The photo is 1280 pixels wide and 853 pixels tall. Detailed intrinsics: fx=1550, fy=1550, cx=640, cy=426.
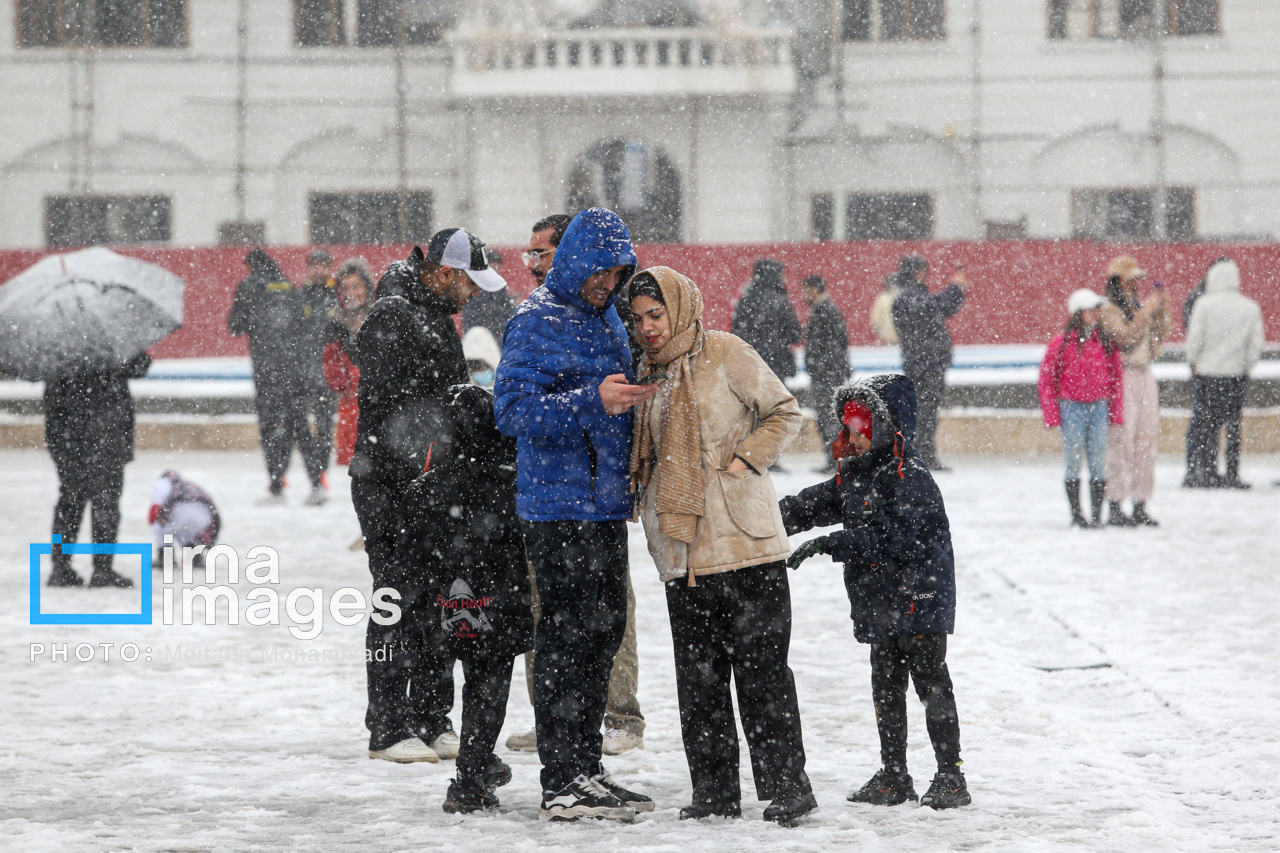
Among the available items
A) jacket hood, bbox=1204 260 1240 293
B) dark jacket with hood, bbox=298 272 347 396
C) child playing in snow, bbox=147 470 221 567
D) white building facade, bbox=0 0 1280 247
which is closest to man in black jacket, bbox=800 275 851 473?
jacket hood, bbox=1204 260 1240 293

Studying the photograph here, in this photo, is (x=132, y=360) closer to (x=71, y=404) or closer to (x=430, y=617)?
(x=71, y=404)

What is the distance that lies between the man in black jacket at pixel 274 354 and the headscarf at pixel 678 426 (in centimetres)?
800

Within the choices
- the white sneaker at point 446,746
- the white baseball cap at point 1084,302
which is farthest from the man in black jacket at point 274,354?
the white sneaker at point 446,746

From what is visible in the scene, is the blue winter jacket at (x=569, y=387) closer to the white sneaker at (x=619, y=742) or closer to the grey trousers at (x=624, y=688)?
the grey trousers at (x=624, y=688)

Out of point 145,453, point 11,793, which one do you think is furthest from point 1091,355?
point 145,453

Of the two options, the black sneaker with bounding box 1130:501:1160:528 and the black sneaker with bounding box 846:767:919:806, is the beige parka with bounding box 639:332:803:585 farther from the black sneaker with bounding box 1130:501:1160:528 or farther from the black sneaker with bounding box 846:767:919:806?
the black sneaker with bounding box 1130:501:1160:528

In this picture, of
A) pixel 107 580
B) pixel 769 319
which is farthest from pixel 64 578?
pixel 769 319

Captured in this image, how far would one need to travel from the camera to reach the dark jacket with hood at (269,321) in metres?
12.0

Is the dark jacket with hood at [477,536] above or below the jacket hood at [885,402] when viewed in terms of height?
below

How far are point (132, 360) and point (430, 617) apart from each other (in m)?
3.99

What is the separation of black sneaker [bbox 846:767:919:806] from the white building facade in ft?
65.0

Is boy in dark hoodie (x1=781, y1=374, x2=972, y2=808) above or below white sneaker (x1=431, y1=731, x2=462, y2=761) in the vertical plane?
above

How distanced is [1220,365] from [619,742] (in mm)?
9259

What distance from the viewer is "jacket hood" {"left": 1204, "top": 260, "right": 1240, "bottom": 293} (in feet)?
42.3
